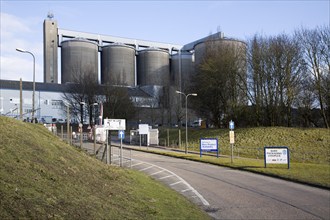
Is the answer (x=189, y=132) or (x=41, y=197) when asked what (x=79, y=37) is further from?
(x=41, y=197)

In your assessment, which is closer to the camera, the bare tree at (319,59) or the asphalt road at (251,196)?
the asphalt road at (251,196)

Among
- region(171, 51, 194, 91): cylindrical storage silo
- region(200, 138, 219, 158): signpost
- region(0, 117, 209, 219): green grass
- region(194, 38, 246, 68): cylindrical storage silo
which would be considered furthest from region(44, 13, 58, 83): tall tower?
region(0, 117, 209, 219): green grass

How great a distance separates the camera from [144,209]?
8914mm

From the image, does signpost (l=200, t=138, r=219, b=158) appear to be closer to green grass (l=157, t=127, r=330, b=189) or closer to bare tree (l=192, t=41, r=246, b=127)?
green grass (l=157, t=127, r=330, b=189)

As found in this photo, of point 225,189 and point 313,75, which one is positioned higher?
point 313,75

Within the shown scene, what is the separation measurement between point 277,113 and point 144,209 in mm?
45033

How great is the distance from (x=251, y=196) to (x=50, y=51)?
8514 centimetres

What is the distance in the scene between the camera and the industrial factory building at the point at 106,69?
8381cm

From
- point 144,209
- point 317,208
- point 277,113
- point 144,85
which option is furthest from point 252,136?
point 144,85

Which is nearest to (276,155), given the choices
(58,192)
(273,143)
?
(58,192)

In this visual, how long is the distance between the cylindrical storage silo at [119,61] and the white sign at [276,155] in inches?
2787

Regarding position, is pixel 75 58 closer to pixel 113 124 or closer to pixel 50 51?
pixel 50 51

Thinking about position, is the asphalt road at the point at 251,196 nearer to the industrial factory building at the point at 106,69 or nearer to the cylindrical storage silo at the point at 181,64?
the industrial factory building at the point at 106,69

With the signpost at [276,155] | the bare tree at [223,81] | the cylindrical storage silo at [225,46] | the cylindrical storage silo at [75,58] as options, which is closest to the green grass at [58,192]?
the signpost at [276,155]
